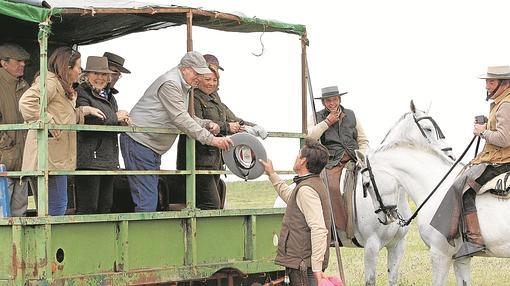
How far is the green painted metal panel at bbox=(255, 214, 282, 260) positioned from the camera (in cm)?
1020

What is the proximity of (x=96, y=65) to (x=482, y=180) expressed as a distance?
4489mm

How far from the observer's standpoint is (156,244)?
30.1ft

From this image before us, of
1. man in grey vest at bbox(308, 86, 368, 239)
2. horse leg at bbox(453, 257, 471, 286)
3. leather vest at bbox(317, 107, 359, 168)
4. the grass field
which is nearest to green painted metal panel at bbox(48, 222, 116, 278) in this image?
man in grey vest at bbox(308, 86, 368, 239)

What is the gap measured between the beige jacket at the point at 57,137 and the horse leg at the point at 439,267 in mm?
4778

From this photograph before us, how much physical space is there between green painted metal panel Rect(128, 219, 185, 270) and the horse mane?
4.24 meters

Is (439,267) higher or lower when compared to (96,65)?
lower

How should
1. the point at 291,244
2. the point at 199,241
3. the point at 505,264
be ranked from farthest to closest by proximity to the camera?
1. the point at 505,264
2. the point at 199,241
3. the point at 291,244

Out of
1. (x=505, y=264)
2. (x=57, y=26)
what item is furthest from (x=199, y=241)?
(x=505, y=264)

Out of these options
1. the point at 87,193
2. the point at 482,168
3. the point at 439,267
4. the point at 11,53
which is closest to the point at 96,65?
the point at 11,53

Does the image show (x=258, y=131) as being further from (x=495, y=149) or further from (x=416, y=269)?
(x=416, y=269)

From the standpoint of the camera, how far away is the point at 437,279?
11711mm

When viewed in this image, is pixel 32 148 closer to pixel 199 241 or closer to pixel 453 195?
pixel 199 241

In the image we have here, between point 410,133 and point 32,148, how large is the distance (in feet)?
18.1

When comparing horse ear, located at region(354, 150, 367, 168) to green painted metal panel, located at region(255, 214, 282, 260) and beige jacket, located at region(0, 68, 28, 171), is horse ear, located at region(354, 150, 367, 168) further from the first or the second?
beige jacket, located at region(0, 68, 28, 171)
